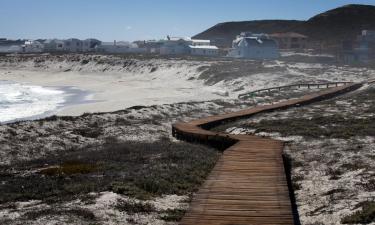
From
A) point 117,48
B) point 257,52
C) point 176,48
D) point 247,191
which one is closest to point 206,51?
point 176,48

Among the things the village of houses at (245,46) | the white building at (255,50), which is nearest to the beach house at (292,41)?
the village of houses at (245,46)

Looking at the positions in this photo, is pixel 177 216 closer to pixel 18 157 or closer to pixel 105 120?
pixel 18 157

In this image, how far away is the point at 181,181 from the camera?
13398 millimetres

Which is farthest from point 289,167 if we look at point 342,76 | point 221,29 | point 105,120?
point 221,29

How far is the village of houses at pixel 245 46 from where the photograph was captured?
90.6 metres

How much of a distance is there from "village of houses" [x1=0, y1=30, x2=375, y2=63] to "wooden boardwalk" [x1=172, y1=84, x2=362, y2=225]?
7538 cm

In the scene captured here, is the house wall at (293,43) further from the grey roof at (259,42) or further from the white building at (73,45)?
the white building at (73,45)

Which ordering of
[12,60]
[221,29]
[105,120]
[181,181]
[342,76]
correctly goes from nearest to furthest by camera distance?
[181,181], [105,120], [342,76], [12,60], [221,29]

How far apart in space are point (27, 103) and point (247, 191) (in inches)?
1475

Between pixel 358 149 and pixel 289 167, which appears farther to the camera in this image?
pixel 358 149

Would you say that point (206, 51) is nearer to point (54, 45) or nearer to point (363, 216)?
point (54, 45)

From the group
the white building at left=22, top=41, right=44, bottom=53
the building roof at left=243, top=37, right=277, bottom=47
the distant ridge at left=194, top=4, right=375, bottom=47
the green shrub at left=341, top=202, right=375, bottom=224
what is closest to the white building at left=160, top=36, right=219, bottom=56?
the building roof at left=243, top=37, right=277, bottom=47

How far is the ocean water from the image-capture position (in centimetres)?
3650

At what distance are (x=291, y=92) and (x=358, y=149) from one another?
24903mm
